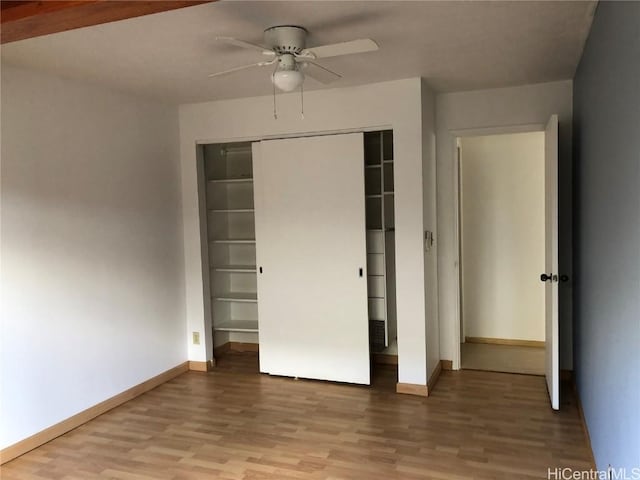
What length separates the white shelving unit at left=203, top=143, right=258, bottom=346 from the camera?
4.93 meters

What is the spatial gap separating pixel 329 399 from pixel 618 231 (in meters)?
2.43

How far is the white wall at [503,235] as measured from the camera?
5.02 meters

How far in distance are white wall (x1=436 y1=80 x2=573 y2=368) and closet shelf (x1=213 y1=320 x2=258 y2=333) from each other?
5.68ft

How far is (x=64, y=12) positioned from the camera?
6.15 feet

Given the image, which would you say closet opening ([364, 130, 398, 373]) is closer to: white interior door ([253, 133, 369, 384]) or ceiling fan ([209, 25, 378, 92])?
white interior door ([253, 133, 369, 384])

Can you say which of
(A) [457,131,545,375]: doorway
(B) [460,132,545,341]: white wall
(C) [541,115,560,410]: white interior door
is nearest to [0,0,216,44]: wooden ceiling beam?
(C) [541,115,560,410]: white interior door

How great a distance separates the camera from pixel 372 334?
14.5 feet

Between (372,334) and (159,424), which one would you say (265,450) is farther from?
(372,334)

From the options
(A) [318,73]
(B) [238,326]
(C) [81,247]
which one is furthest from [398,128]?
(B) [238,326]

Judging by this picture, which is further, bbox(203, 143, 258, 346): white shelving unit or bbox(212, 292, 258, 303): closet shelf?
bbox(203, 143, 258, 346): white shelving unit

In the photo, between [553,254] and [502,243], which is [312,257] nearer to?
[553,254]

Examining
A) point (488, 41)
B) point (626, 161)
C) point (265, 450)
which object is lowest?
point (265, 450)

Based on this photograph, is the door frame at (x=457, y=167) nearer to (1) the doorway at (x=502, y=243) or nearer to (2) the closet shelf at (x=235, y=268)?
(1) the doorway at (x=502, y=243)

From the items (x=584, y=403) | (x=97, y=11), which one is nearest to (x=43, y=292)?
(x=97, y=11)
